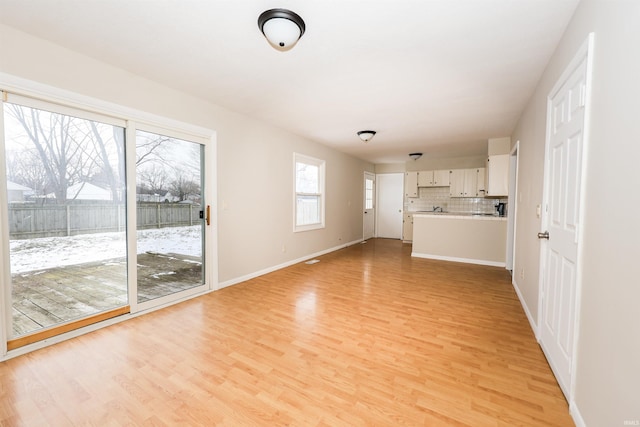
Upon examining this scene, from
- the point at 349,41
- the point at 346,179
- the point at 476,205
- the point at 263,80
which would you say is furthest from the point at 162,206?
the point at 476,205

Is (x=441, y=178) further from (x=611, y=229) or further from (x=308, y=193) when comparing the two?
(x=611, y=229)

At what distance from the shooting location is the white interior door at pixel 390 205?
880 centimetres

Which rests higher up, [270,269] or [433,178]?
[433,178]

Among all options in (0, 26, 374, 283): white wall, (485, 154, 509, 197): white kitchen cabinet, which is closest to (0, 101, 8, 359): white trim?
(0, 26, 374, 283): white wall

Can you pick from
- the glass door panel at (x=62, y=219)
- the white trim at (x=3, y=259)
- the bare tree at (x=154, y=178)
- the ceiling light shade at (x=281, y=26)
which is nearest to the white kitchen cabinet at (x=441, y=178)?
the ceiling light shade at (x=281, y=26)

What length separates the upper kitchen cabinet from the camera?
7.32m

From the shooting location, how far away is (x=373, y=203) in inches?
350

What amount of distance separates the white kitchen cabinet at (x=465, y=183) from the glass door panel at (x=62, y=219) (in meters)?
7.18

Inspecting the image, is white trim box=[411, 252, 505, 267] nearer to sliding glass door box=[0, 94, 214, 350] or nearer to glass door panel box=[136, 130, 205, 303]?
A: glass door panel box=[136, 130, 205, 303]

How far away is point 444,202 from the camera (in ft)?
25.2

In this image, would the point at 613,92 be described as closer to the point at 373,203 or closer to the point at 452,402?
the point at 452,402

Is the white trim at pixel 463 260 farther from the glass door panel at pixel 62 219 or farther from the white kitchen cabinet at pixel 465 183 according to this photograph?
the glass door panel at pixel 62 219

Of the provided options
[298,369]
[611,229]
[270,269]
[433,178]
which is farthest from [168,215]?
[433,178]

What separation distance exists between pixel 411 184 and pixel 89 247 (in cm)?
729
